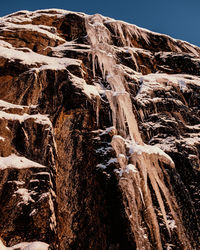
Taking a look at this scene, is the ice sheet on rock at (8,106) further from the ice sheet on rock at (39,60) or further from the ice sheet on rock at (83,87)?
the ice sheet on rock at (83,87)

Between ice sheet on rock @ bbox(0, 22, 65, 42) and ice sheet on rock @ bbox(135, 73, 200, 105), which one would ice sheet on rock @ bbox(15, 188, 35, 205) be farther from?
ice sheet on rock @ bbox(0, 22, 65, 42)

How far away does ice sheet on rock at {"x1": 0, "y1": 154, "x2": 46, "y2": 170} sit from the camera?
7973mm

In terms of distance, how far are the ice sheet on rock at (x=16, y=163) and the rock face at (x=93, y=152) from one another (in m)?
0.03

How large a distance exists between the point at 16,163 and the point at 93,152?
267 centimetres

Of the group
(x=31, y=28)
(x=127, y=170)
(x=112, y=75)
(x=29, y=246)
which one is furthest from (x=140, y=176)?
(x=31, y=28)

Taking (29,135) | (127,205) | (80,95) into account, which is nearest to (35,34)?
(80,95)

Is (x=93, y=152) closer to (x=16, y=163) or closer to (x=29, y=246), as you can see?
(x=16, y=163)

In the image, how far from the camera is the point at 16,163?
809cm

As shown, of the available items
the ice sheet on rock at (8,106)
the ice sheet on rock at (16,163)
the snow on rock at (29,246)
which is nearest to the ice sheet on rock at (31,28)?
the ice sheet on rock at (8,106)

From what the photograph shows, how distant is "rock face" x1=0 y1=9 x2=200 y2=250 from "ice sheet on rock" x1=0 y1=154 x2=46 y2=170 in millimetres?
28

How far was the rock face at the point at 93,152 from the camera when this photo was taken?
789 cm

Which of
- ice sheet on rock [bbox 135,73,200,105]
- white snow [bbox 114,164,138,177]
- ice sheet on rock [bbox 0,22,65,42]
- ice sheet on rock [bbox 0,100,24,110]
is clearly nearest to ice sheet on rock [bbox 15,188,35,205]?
white snow [bbox 114,164,138,177]

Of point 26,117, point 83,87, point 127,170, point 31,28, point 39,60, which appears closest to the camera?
point 127,170

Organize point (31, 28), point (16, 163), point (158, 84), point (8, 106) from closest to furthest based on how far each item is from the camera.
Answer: point (16, 163)
point (8, 106)
point (158, 84)
point (31, 28)
